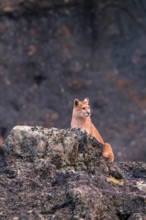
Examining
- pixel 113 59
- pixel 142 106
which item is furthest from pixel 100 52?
pixel 142 106

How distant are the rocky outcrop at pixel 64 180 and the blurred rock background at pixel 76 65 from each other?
1235cm

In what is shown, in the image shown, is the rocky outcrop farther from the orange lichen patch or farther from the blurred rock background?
the blurred rock background

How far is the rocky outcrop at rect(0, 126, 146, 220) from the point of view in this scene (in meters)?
6.71

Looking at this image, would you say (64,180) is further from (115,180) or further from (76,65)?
(76,65)

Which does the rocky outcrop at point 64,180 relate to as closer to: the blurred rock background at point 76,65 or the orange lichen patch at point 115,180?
the orange lichen patch at point 115,180

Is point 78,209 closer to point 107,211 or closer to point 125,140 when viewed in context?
point 107,211

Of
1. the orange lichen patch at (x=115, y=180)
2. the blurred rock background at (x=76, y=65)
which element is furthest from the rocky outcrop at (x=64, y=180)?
the blurred rock background at (x=76, y=65)

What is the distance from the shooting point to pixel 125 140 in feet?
69.5

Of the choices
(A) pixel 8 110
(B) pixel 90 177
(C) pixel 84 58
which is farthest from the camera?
(C) pixel 84 58

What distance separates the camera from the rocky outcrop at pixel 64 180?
6715 mm

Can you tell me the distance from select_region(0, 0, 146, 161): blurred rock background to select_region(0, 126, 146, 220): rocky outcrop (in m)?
12.3

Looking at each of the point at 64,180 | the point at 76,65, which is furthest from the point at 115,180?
the point at 76,65

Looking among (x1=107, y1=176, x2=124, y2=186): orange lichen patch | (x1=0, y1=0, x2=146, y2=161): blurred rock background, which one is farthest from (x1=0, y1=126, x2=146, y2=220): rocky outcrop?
(x1=0, y1=0, x2=146, y2=161): blurred rock background

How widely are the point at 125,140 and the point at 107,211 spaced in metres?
14.5
